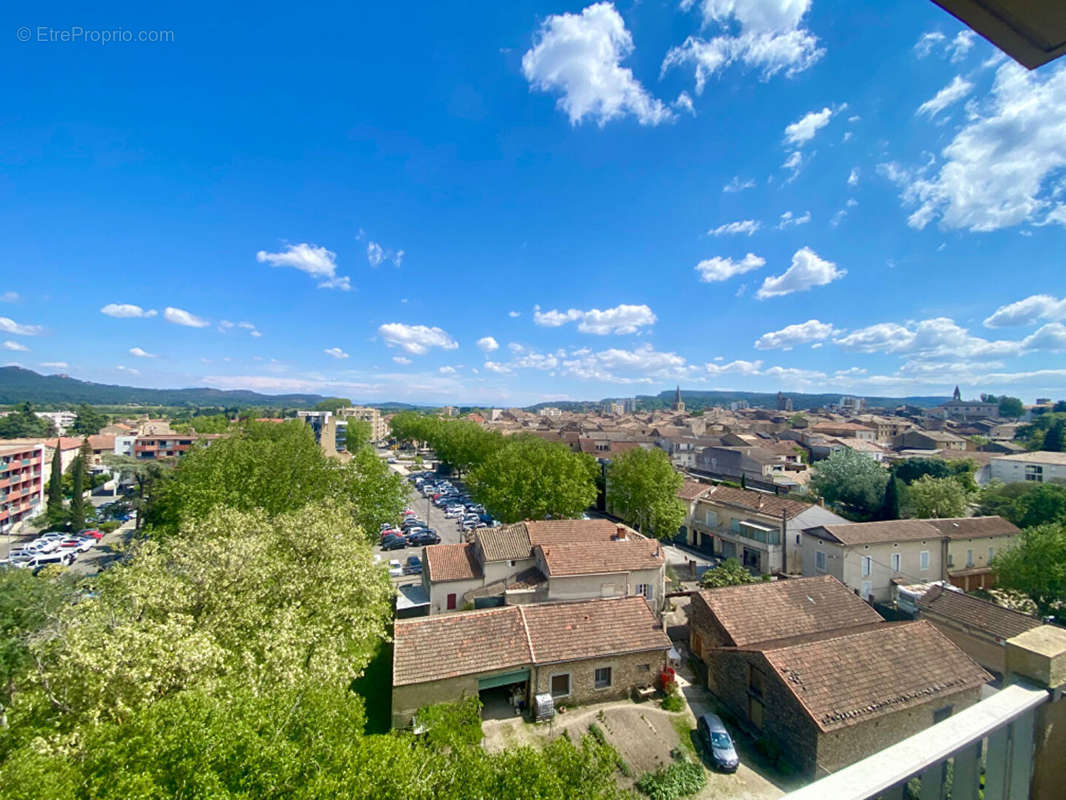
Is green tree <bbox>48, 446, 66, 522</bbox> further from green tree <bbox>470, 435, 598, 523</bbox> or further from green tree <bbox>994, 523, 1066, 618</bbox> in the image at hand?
green tree <bbox>994, 523, 1066, 618</bbox>

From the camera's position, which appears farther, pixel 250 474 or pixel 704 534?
pixel 704 534

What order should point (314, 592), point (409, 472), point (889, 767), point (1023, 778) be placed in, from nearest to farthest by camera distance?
point (889, 767)
point (1023, 778)
point (314, 592)
point (409, 472)

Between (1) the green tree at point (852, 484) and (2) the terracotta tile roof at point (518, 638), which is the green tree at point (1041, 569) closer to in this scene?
(1) the green tree at point (852, 484)

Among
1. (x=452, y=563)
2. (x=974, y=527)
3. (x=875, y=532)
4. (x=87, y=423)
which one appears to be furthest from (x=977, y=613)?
(x=87, y=423)

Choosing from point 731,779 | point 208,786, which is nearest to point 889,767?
point 208,786

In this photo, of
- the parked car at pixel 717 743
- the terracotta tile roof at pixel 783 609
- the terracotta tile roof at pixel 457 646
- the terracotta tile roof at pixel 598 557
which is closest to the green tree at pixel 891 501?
the terracotta tile roof at pixel 783 609

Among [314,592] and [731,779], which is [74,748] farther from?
[731,779]
